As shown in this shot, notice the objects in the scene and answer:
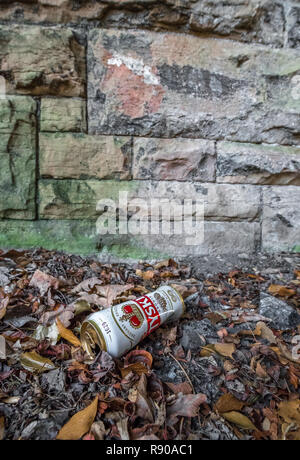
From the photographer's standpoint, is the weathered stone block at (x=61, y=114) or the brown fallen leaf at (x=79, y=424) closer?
the brown fallen leaf at (x=79, y=424)

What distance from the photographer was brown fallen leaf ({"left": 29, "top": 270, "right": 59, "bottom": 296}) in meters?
1.26

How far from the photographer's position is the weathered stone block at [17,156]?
5.28 ft

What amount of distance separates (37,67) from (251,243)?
173 centimetres

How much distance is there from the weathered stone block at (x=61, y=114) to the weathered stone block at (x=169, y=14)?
1.61ft

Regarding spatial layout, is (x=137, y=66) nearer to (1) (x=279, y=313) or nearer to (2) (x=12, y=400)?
(1) (x=279, y=313)

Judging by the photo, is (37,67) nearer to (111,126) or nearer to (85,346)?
(111,126)

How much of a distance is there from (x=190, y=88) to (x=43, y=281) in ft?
4.75

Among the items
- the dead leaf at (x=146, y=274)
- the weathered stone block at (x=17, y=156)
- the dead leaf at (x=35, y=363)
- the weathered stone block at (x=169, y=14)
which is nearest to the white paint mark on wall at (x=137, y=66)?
the weathered stone block at (x=169, y=14)

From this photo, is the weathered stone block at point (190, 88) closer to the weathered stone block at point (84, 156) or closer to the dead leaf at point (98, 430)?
the weathered stone block at point (84, 156)

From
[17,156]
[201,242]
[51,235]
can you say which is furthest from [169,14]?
[51,235]

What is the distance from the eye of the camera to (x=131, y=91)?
1686mm

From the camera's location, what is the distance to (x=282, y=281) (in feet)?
5.09

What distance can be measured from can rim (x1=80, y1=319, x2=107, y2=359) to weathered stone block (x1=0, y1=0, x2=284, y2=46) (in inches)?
69.5

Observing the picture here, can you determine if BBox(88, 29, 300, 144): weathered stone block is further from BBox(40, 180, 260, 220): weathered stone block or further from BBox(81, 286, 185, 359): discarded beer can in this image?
BBox(81, 286, 185, 359): discarded beer can
